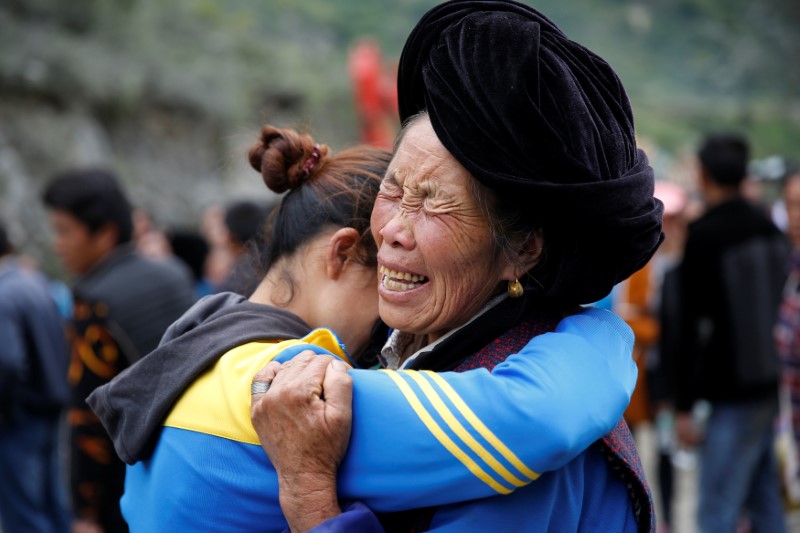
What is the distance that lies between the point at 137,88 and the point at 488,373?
1231cm

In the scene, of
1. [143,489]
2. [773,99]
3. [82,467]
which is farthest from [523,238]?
[773,99]

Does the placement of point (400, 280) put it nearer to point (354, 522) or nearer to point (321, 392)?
point (321, 392)

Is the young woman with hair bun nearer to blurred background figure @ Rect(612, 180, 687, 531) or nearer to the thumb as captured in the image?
the thumb

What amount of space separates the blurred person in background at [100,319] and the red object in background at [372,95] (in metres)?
15.0

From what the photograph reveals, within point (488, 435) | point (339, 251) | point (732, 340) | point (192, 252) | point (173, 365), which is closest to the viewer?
point (488, 435)

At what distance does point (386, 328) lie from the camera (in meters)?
2.23

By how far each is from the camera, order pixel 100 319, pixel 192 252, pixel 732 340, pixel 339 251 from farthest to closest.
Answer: pixel 192 252, pixel 732 340, pixel 100 319, pixel 339 251

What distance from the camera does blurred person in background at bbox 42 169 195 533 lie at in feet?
13.4

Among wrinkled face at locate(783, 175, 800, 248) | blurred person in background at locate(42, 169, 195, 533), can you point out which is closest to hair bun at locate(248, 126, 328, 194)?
blurred person in background at locate(42, 169, 195, 533)

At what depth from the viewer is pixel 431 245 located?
175 cm

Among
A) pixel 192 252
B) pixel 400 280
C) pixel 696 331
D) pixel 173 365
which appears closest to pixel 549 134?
pixel 400 280

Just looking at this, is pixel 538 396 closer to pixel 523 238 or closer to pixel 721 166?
pixel 523 238

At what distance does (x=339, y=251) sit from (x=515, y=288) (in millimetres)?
555

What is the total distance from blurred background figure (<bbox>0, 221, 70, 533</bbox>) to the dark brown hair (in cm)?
364
